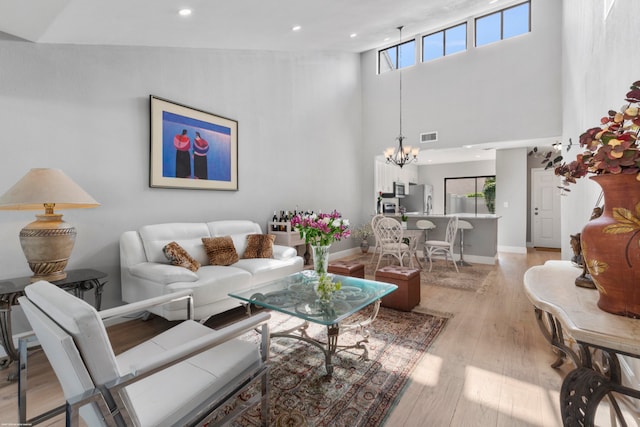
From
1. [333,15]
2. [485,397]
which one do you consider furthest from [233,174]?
[485,397]

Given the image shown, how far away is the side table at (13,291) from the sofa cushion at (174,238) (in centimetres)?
55

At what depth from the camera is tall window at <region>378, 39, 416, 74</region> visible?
6.58 meters

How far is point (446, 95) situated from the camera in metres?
6.08

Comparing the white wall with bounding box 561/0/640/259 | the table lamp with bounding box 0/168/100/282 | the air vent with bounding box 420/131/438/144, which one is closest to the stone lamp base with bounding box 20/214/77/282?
the table lamp with bounding box 0/168/100/282

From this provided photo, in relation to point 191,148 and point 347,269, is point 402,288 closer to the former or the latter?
point 347,269

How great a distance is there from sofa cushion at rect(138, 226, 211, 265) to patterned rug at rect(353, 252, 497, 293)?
2516 millimetres

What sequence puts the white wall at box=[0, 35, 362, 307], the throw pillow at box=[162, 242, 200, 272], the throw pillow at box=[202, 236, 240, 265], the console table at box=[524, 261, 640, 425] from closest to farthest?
the console table at box=[524, 261, 640, 425] → the white wall at box=[0, 35, 362, 307] → the throw pillow at box=[162, 242, 200, 272] → the throw pillow at box=[202, 236, 240, 265]

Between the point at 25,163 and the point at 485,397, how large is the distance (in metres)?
3.91

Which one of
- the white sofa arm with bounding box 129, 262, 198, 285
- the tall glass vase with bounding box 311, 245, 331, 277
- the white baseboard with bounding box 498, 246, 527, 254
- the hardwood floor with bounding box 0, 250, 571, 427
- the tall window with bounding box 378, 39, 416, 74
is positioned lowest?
the hardwood floor with bounding box 0, 250, 571, 427

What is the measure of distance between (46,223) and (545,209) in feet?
31.2

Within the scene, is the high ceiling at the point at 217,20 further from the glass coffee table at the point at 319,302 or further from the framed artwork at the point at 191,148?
the glass coffee table at the point at 319,302

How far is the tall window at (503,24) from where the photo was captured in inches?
216

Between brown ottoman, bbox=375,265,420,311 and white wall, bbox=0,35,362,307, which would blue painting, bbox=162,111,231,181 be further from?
brown ottoman, bbox=375,265,420,311

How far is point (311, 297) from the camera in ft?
7.27
